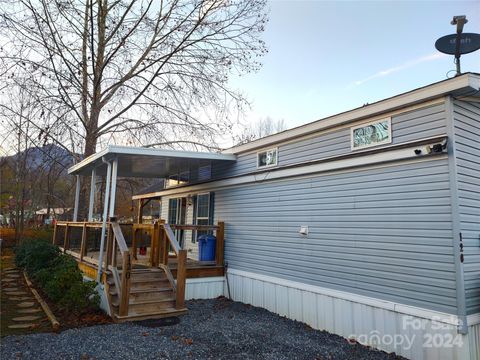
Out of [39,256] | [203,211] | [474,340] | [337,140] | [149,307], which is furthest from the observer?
[203,211]

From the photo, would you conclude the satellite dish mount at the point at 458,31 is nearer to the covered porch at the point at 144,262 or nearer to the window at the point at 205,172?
the covered porch at the point at 144,262

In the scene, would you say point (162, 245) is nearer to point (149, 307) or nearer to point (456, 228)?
point (149, 307)

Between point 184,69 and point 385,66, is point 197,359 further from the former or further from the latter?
point 184,69

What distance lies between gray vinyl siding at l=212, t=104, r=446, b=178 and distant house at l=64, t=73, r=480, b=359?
0.02 metres

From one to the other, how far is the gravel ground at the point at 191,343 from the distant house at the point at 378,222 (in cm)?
53

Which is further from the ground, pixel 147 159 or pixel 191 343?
pixel 147 159

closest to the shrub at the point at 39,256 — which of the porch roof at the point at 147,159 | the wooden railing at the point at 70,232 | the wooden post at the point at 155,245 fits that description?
the wooden railing at the point at 70,232

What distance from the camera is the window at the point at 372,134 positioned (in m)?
4.85

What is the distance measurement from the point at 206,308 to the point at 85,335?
2.59 m

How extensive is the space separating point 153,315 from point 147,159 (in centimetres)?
355

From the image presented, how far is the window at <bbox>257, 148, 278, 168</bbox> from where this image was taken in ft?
22.9

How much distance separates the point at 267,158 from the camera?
7172 mm

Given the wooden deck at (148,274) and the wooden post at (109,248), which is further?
the wooden post at (109,248)

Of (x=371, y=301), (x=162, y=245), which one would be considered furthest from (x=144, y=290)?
(x=371, y=301)
